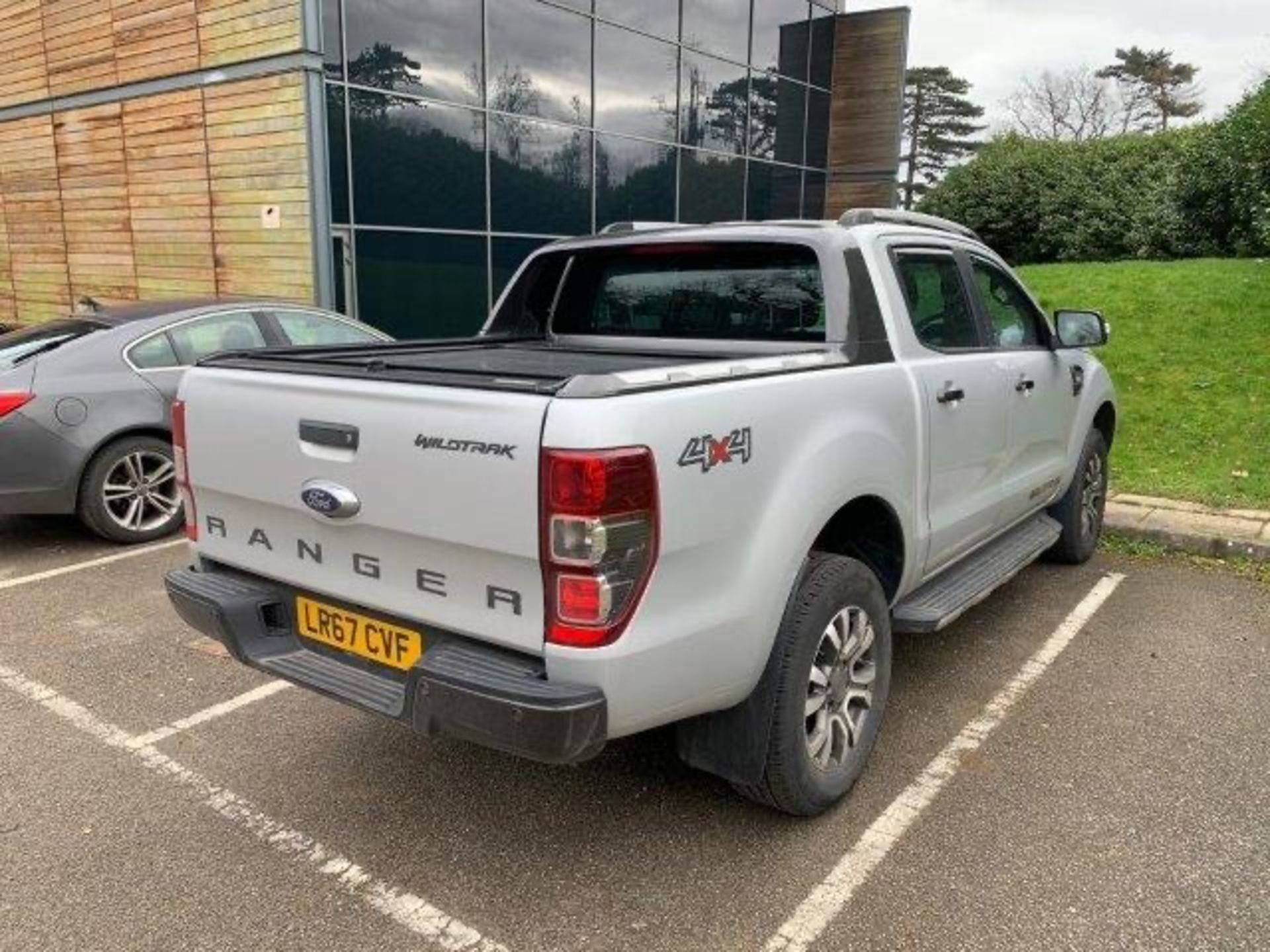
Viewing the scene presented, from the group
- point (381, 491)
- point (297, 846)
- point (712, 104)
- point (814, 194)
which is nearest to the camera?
point (381, 491)

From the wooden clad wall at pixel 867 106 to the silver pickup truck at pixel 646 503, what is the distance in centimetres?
1550

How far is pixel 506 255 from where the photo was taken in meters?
12.7

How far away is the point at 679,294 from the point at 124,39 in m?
10.6

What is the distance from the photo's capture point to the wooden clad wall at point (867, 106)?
18016 mm

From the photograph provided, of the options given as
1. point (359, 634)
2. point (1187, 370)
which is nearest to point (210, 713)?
point (359, 634)

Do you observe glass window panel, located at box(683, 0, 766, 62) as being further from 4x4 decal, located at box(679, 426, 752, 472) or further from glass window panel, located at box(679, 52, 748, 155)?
4x4 decal, located at box(679, 426, 752, 472)

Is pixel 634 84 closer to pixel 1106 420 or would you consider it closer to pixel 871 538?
pixel 1106 420

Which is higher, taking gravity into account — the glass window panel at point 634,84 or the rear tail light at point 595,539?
the glass window panel at point 634,84

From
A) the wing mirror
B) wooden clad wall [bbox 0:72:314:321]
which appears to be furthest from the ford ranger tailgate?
wooden clad wall [bbox 0:72:314:321]

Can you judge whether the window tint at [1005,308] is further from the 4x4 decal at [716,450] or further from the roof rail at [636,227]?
the 4x4 decal at [716,450]

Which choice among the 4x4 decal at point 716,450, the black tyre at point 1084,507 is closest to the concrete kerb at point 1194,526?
the black tyre at point 1084,507

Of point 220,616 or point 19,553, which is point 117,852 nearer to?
point 220,616

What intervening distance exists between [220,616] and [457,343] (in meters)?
1.62

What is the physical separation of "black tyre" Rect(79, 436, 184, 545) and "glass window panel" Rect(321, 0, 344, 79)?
19.3 feet
